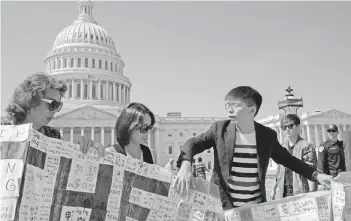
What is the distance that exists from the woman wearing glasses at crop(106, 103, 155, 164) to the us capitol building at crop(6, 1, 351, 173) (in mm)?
61048

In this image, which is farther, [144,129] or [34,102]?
[144,129]

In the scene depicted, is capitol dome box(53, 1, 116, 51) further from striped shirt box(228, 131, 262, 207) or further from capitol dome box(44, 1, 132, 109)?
striped shirt box(228, 131, 262, 207)

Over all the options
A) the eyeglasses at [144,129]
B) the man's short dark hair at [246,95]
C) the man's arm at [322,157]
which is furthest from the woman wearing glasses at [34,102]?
the man's arm at [322,157]

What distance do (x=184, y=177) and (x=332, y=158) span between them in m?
5.15

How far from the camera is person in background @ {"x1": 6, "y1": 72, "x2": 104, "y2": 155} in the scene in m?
2.89

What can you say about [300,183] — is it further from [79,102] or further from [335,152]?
[79,102]

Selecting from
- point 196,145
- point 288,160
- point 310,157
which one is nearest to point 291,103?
point 310,157

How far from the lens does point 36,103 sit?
297 centimetres

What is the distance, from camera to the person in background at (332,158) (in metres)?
6.98

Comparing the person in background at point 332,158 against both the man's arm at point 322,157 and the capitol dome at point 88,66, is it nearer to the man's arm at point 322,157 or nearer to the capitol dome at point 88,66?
the man's arm at point 322,157

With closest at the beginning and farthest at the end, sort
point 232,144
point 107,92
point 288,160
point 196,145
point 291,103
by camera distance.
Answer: point 196,145 < point 232,144 < point 288,160 < point 291,103 < point 107,92

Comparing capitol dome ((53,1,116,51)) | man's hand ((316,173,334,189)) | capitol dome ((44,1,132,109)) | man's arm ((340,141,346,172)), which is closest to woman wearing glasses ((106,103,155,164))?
man's hand ((316,173,334,189))

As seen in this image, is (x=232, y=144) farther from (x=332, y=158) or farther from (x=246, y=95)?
(x=332, y=158)

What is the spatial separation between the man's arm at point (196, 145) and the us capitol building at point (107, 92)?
61.3 meters
